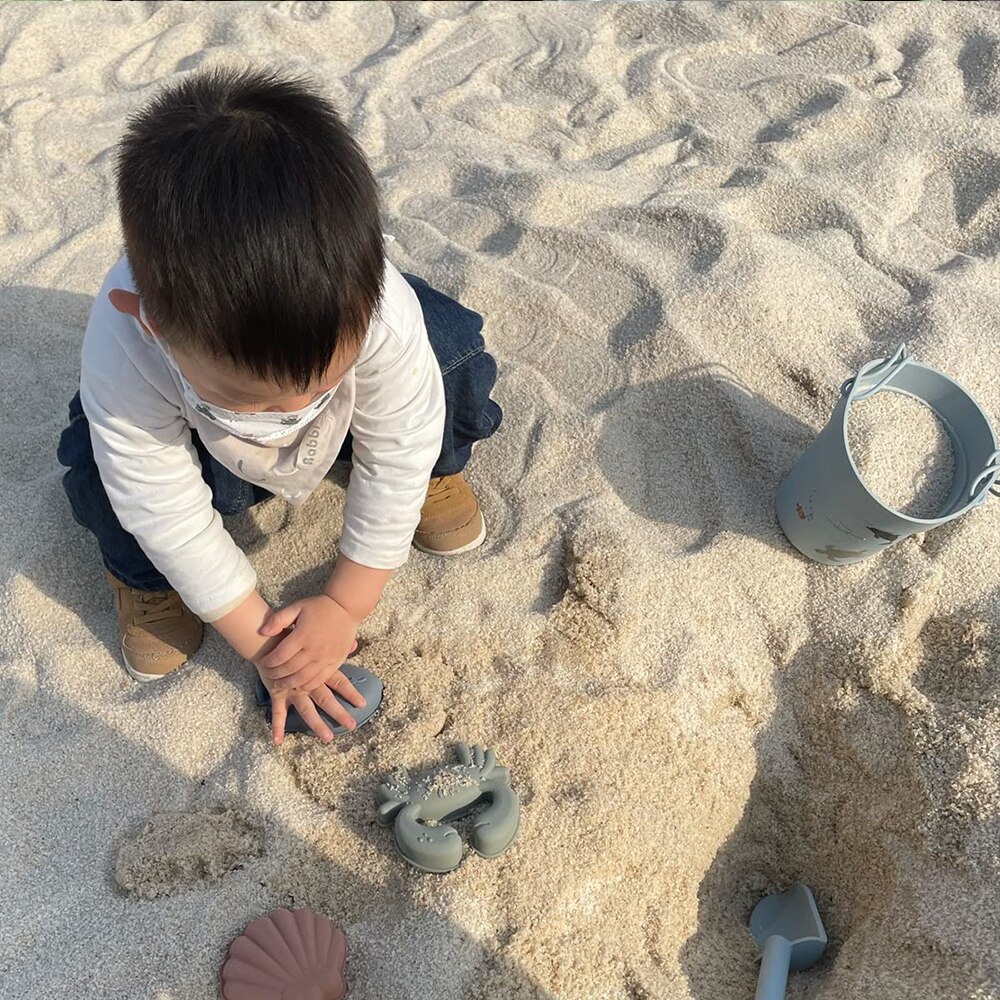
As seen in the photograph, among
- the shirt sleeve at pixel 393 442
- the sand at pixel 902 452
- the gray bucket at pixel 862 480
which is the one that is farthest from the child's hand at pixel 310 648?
the sand at pixel 902 452

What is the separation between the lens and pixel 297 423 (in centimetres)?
127

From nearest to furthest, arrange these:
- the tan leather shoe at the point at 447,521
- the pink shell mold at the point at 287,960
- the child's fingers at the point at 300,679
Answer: the pink shell mold at the point at 287,960 < the child's fingers at the point at 300,679 < the tan leather shoe at the point at 447,521

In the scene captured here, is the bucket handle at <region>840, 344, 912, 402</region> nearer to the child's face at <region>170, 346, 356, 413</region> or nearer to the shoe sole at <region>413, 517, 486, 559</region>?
the shoe sole at <region>413, 517, 486, 559</region>

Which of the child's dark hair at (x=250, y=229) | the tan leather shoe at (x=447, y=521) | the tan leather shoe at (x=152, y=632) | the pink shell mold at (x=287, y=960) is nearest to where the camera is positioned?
the child's dark hair at (x=250, y=229)

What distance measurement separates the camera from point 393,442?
1462mm

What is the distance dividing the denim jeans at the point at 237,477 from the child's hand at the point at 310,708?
0.31 metres

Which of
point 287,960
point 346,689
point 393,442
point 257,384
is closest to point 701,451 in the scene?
point 393,442

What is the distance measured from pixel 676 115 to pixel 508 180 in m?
0.66

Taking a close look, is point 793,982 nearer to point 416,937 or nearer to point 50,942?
point 416,937

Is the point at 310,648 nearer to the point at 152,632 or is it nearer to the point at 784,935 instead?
the point at 152,632

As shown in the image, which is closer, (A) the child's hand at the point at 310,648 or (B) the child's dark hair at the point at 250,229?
(B) the child's dark hair at the point at 250,229

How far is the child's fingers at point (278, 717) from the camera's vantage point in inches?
59.6

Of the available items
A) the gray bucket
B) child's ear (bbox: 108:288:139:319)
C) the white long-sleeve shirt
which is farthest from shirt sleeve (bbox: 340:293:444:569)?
the gray bucket

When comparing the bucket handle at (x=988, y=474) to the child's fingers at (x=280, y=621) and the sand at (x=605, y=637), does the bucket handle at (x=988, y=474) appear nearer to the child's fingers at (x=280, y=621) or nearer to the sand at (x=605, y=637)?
the sand at (x=605, y=637)
